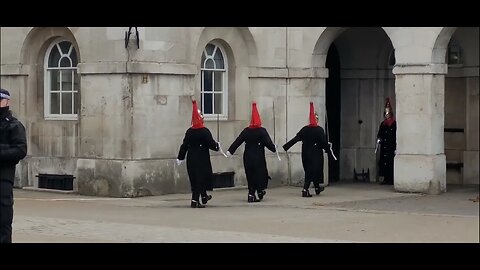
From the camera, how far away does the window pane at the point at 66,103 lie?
19.6 meters

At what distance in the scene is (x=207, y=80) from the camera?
19.8 m

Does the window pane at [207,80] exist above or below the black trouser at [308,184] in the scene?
above

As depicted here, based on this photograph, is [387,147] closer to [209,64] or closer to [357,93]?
[357,93]

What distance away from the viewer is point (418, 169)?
61.3 feet

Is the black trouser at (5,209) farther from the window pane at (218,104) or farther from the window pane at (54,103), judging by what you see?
the window pane at (218,104)

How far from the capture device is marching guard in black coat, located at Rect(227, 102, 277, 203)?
1722cm

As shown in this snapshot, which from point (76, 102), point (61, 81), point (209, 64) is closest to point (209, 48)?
point (209, 64)

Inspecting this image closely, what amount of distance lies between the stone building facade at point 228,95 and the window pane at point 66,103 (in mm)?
28

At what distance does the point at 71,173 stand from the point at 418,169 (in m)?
6.88

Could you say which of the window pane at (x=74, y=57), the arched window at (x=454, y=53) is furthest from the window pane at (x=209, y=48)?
the arched window at (x=454, y=53)

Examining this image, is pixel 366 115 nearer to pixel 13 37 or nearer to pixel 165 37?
pixel 165 37

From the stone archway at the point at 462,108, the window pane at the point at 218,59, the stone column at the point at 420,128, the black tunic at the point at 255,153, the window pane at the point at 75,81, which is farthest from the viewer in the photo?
the stone archway at the point at 462,108

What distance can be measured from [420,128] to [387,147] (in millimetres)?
2652

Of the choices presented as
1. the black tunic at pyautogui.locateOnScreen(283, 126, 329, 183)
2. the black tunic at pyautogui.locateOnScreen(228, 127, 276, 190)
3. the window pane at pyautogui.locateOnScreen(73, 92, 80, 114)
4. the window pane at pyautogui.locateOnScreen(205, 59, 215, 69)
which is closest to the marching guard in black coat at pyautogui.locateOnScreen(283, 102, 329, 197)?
the black tunic at pyautogui.locateOnScreen(283, 126, 329, 183)
